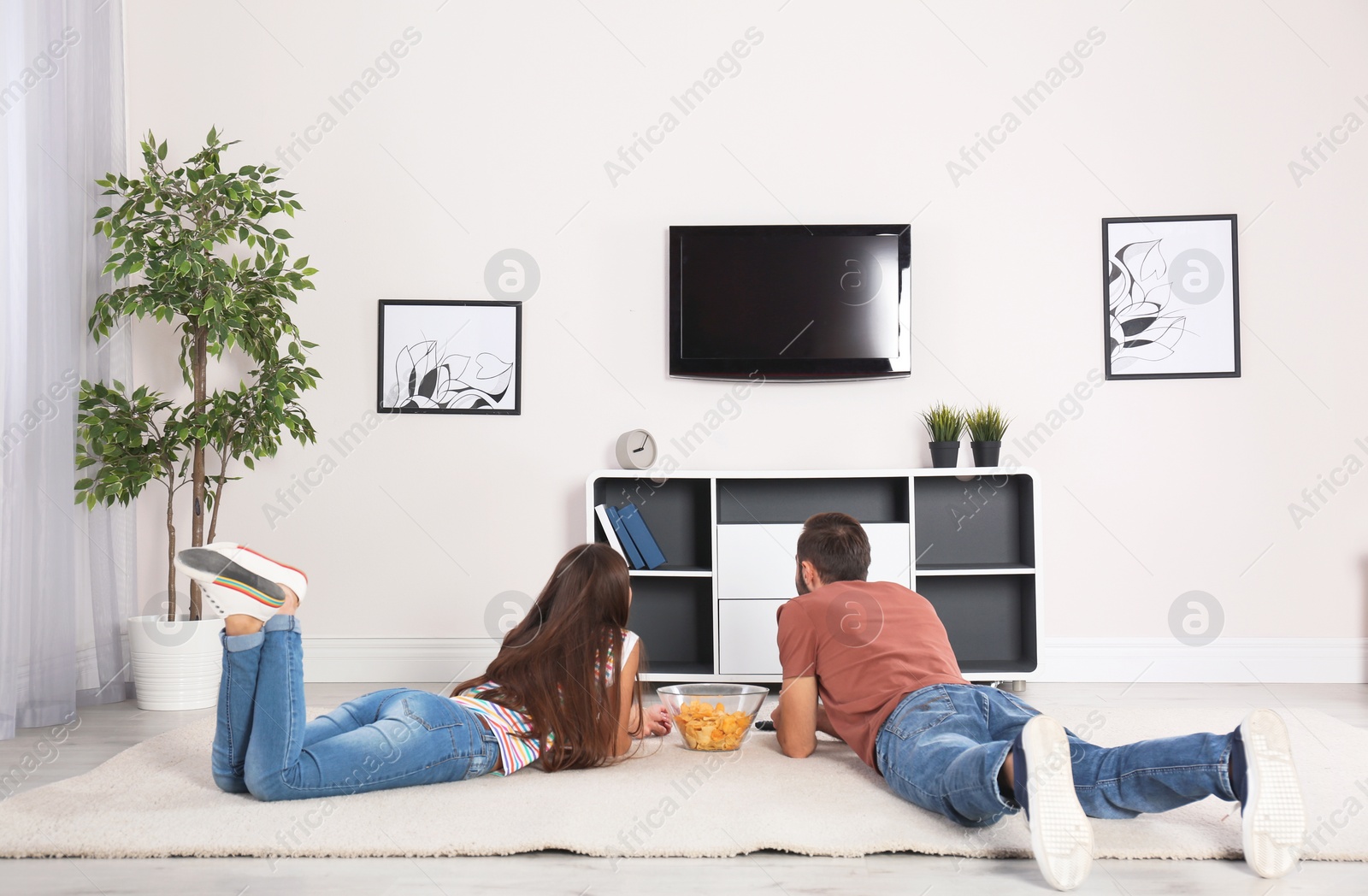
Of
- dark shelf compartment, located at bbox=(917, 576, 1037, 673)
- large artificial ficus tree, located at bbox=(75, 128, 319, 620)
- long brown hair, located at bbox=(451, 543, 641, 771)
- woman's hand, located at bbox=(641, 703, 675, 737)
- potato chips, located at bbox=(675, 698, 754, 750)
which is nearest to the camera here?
long brown hair, located at bbox=(451, 543, 641, 771)

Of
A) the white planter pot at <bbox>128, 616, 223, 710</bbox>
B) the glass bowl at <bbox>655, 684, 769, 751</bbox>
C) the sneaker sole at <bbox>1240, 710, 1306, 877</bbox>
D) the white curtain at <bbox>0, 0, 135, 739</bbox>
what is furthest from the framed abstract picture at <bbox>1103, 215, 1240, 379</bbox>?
the white curtain at <bbox>0, 0, 135, 739</bbox>

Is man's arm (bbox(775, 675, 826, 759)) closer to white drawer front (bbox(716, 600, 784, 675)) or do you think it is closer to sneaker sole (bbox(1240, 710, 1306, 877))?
sneaker sole (bbox(1240, 710, 1306, 877))

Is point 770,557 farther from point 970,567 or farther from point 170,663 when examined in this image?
point 170,663

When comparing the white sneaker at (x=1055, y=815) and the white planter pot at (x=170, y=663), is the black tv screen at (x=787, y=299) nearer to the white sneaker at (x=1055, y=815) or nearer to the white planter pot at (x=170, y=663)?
the white planter pot at (x=170, y=663)

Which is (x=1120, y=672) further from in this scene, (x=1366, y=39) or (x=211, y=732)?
(x=211, y=732)

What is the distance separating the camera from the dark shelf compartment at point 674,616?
367 centimetres

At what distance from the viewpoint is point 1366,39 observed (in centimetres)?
369

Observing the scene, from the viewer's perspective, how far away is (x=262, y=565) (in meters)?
1.75

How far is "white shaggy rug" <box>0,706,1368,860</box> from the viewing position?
5.52ft

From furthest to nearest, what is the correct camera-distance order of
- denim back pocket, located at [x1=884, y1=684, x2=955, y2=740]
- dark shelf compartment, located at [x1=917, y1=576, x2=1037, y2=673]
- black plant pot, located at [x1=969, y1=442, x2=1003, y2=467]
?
dark shelf compartment, located at [x1=917, y1=576, x2=1037, y2=673]
black plant pot, located at [x1=969, y1=442, x2=1003, y2=467]
denim back pocket, located at [x1=884, y1=684, x2=955, y2=740]

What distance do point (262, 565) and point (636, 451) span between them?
6.45ft

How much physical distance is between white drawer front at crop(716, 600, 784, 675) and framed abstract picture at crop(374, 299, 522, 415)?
3.70 feet

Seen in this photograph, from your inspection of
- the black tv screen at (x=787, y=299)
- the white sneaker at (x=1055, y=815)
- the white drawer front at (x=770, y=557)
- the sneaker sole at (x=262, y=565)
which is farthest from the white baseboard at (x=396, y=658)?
the white sneaker at (x=1055, y=815)

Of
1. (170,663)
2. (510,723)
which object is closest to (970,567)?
(510,723)
